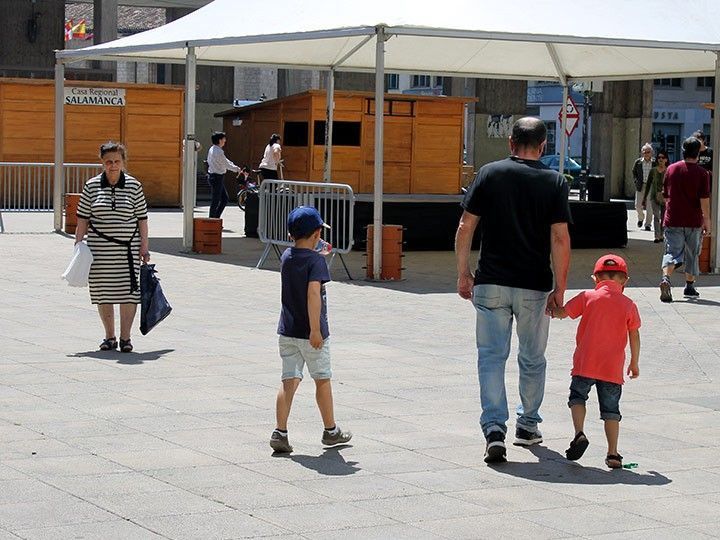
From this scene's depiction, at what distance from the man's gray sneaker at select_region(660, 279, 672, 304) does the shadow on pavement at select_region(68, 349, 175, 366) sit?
6.61 meters

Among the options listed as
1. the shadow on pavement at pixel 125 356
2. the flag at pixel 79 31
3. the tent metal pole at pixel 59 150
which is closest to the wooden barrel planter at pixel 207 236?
the tent metal pole at pixel 59 150

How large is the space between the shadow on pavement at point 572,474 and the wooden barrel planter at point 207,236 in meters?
13.8

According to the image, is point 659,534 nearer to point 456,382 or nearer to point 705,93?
point 456,382

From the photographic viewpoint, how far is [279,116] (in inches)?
1223

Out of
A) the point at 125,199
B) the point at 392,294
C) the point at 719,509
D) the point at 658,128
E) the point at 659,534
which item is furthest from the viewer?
the point at 658,128

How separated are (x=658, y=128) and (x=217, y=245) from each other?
168ft

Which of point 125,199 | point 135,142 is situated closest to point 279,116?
point 135,142

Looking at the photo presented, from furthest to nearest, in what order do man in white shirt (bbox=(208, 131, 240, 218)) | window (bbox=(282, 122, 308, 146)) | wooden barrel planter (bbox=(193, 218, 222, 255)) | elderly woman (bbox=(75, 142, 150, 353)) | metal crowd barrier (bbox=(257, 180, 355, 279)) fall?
1. window (bbox=(282, 122, 308, 146))
2. man in white shirt (bbox=(208, 131, 240, 218))
3. wooden barrel planter (bbox=(193, 218, 222, 255))
4. metal crowd barrier (bbox=(257, 180, 355, 279))
5. elderly woman (bbox=(75, 142, 150, 353))

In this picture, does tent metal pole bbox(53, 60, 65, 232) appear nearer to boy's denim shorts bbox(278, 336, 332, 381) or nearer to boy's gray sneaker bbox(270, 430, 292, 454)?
boy's denim shorts bbox(278, 336, 332, 381)

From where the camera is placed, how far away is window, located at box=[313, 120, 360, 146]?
28906mm

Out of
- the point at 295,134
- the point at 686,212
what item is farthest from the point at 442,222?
the point at 295,134

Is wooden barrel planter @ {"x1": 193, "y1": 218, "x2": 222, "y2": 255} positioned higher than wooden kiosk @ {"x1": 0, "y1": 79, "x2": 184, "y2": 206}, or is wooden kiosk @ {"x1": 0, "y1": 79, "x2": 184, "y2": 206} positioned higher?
wooden kiosk @ {"x1": 0, "y1": 79, "x2": 184, "y2": 206}

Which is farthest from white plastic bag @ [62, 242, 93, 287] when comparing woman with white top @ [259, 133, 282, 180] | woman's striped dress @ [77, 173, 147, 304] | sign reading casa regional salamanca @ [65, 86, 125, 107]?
sign reading casa regional salamanca @ [65, 86, 125, 107]

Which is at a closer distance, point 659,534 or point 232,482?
point 659,534
